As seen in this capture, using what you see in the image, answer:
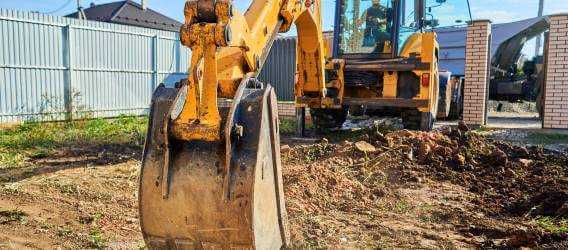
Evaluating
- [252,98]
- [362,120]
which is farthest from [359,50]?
[252,98]

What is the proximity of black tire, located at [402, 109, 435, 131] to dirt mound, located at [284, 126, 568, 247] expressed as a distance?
0.56 metres

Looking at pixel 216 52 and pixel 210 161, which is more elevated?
pixel 216 52

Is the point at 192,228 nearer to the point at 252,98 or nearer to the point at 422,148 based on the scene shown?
the point at 252,98

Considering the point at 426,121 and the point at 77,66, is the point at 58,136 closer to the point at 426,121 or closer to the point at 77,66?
the point at 77,66

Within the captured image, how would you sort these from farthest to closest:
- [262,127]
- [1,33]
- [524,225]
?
1. [1,33]
2. [524,225]
3. [262,127]

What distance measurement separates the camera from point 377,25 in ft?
27.6

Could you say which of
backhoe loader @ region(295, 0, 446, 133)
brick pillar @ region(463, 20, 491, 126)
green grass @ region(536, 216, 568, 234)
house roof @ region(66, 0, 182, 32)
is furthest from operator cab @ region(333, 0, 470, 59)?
house roof @ region(66, 0, 182, 32)

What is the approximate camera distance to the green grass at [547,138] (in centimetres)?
861

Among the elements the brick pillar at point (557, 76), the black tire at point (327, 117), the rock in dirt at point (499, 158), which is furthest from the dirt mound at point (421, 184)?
the brick pillar at point (557, 76)

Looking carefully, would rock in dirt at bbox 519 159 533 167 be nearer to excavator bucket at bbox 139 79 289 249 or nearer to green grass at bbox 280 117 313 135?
green grass at bbox 280 117 313 135

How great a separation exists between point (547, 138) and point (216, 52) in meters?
8.28

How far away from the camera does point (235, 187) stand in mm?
2348

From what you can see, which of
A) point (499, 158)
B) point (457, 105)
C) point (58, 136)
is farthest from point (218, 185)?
point (457, 105)

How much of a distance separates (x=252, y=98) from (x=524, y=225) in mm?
2714
